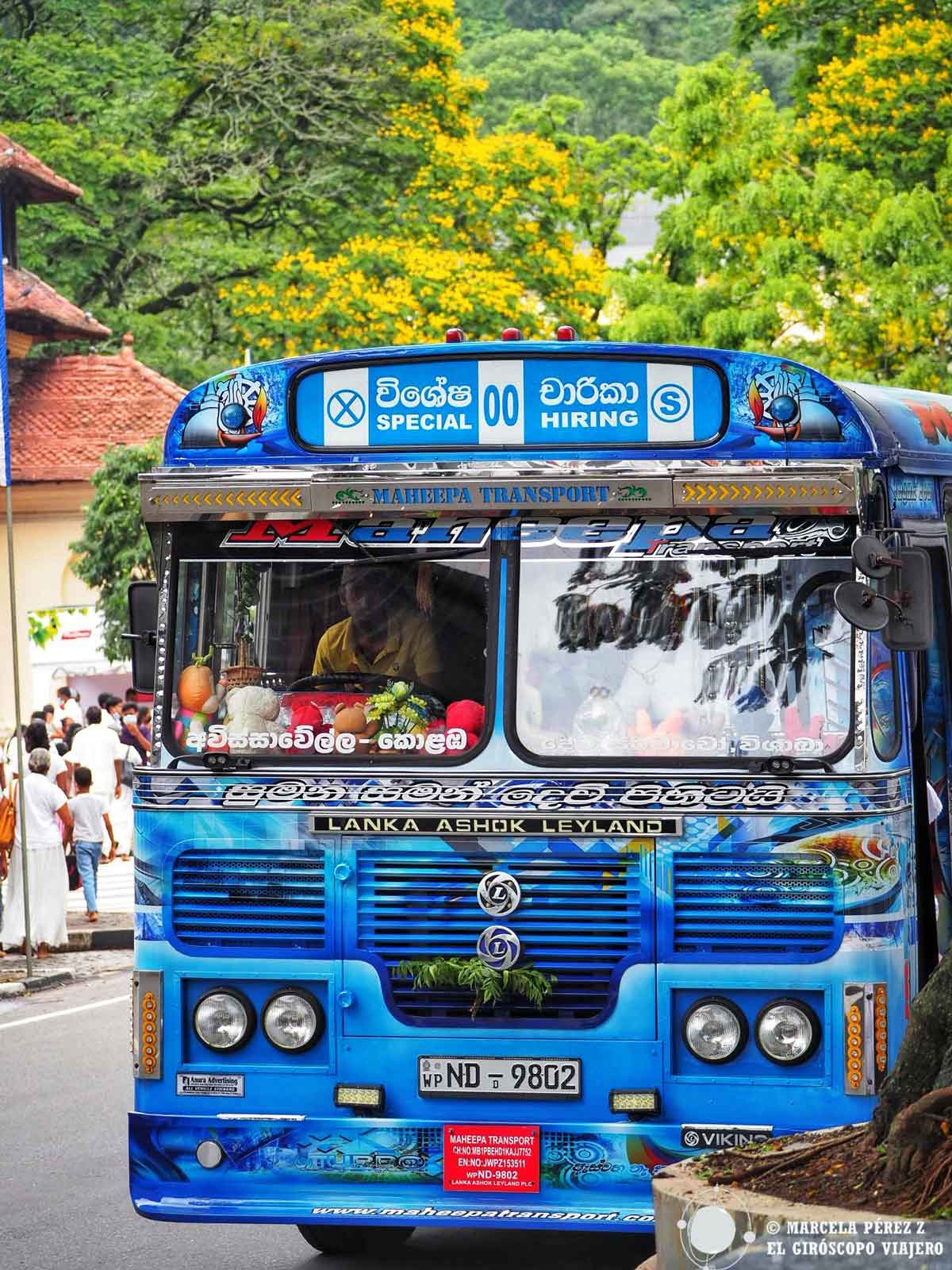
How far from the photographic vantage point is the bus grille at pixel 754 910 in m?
7.09

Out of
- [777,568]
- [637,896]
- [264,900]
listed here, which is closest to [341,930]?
[264,900]

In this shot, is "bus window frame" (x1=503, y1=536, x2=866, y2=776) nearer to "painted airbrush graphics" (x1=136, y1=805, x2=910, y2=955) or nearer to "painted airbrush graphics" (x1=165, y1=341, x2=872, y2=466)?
"painted airbrush graphics" (x1=136, y1=805, x2=910, y2=955)

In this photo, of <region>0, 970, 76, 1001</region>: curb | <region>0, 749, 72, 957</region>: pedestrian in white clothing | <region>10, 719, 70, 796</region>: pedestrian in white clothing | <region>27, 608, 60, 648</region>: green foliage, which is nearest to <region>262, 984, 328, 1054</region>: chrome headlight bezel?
<region>0, 970, 76, 1001</region>: curb

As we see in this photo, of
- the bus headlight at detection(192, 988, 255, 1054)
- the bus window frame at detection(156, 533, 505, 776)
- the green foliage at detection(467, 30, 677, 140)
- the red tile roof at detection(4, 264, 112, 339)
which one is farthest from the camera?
the green foliage at detection(467, 30, 677, 140)

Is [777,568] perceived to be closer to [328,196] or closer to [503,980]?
[503,980]

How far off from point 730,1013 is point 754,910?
1.13 ft

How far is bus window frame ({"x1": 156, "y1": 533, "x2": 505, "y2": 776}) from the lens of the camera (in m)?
7.42

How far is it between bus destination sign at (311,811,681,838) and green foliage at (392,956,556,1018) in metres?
0.42

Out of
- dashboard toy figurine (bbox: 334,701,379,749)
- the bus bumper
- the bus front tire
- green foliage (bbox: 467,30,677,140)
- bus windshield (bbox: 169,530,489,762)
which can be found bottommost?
the bus front tire

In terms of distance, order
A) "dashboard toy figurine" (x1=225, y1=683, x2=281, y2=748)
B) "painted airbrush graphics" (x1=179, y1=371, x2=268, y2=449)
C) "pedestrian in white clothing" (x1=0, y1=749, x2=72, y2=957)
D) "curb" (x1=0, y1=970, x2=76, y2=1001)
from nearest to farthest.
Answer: "dashboard toy figurine" (x1=225, y1=683, x2=281, y2=748) < "painted airbrush graphics" (x1=179, y1=371, x2=268, y2=449) < "curb" (x1=0, y1=970, x2=76, y2=1001) < "pedestrian in white clothing" (x1=0, y1=749, x2=72, y2=957)

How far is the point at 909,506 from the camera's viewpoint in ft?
25.9

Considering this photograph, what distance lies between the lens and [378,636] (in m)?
7.65

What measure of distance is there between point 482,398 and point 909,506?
1.53 meters

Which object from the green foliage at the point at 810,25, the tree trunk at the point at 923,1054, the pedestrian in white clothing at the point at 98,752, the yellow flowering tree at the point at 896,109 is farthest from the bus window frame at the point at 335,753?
the green foliage at the point at 810,25
